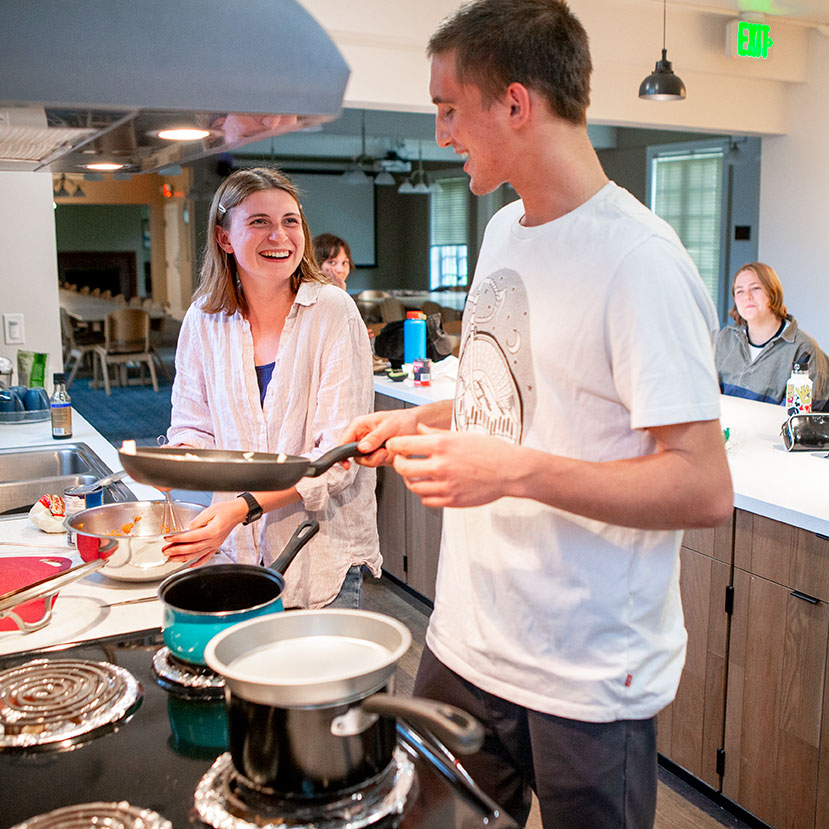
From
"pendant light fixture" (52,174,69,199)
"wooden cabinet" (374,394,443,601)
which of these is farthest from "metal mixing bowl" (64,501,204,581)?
"pendant light fixture" (52,174,69,199)

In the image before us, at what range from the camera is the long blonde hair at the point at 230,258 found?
1.91 metres

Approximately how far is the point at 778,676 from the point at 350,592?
1140 mm

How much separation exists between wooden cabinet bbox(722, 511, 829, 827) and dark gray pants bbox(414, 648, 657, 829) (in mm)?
1064

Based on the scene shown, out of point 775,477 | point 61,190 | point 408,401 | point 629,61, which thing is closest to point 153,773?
point 775,477

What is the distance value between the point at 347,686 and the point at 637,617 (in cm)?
46

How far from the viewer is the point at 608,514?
1085 mm

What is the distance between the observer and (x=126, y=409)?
8.25m

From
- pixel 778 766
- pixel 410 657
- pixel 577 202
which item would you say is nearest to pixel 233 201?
pixel 577 202

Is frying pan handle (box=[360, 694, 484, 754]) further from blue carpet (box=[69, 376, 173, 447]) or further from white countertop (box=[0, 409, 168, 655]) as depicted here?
blue carpet (box=[69, 376, 173, 447])

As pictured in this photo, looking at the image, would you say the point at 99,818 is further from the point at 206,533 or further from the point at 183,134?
the point at 183,134

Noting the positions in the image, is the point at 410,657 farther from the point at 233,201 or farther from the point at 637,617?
the point at 637,617

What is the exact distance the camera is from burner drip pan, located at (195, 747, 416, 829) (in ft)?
2.98

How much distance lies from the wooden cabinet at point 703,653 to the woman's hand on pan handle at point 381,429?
1.23m

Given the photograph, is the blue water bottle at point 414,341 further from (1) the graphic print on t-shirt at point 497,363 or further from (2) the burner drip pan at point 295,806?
(2) the burner drip pan at point 295,806
